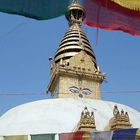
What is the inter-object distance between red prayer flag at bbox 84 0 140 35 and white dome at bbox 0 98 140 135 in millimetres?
9990

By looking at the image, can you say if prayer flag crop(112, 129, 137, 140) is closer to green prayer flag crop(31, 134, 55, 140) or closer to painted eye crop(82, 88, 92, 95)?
green prayer flag crop(31, 134, 55, 140)

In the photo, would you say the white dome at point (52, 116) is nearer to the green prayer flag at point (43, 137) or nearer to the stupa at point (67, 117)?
the stupa at point (67, 117)

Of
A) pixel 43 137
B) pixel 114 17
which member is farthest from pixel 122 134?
pixel 114 17

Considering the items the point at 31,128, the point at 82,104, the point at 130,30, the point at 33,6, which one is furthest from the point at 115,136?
the point at 82,104

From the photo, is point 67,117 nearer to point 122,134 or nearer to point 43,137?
point 43,137

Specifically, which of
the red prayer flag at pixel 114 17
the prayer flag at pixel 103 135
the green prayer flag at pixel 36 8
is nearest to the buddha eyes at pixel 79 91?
the prayer flag at pixel 103 135

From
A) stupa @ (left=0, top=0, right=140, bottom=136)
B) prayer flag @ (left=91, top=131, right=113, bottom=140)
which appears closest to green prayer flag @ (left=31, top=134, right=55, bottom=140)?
prayer flag @ (left=91, top=131, right=113, bottom=140)

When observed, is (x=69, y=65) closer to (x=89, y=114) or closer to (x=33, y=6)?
(x=89, y=114)

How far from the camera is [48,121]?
1928 centimetres

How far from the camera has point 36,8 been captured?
827cm

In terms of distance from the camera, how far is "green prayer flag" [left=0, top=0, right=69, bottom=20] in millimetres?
8094

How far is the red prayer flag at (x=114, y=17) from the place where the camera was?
894 cm

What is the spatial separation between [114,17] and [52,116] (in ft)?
37.5

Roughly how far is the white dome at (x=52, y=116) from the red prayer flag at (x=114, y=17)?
9.99 meters
